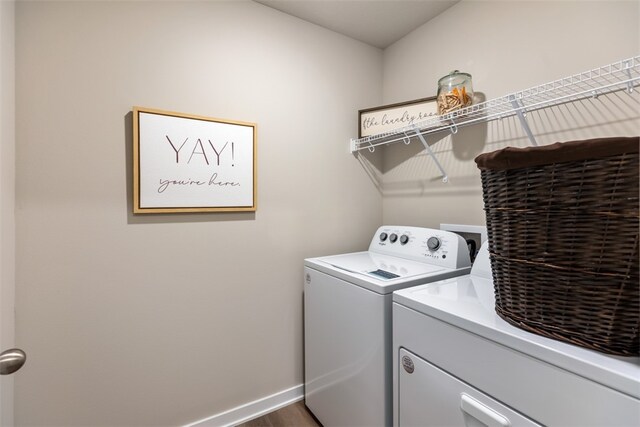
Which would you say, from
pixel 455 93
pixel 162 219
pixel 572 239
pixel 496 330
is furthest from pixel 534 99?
pixel 162 219

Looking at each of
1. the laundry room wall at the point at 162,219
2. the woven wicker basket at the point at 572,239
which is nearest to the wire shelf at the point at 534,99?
the laundry room wall at the point at 162,219

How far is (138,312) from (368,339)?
104cm

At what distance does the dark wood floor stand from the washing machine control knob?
1124 mm

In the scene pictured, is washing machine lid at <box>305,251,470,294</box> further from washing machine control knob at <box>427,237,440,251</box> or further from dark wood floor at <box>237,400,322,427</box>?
dark wood floor at <box>237,400,322,427</box>

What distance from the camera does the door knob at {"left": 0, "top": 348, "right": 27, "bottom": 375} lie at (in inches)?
27.4

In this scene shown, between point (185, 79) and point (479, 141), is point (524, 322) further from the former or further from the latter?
point (185, 79)

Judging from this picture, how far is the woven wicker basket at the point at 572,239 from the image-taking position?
0.55 m

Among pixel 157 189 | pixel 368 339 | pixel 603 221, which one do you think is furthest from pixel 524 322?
pixel 157 189

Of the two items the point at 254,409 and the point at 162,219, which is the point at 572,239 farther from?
the point at 254,409

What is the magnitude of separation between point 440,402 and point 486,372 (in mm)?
219

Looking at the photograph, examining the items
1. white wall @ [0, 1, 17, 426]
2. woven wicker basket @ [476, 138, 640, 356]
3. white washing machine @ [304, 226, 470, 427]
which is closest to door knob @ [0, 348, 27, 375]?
white wall @ [0, 1, 17, 426]

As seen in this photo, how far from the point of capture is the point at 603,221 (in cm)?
57

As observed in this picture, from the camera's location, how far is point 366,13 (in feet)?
5.65

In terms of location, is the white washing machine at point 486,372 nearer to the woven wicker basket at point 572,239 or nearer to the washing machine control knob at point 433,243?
the woven wicker basket at point 572,239
